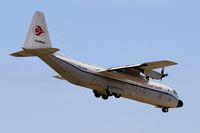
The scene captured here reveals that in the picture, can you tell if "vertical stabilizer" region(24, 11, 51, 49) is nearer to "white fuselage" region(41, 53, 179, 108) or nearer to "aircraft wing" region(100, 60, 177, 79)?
"white fuselage" region(41, 53, 179, 108)

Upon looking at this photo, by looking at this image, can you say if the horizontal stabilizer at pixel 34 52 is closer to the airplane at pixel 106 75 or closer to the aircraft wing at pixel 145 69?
the airplane at pixel 106 75

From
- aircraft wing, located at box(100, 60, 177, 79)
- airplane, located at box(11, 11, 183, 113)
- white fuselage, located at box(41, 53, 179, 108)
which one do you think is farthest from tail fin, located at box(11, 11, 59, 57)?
aircraft wing, located at box(100, 60, 177, 79)

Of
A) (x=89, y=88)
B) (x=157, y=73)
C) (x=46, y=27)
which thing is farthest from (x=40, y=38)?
(x=157, y=73)

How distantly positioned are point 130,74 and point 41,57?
8.89 m

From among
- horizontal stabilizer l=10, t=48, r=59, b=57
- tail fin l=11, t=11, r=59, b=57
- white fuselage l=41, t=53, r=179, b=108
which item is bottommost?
white fuselage l=41, t=53, r=179, b=108

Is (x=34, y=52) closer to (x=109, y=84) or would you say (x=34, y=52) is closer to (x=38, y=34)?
(x=38, y=34)

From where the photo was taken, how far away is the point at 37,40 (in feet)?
192

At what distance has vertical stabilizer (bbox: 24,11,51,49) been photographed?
57.9m

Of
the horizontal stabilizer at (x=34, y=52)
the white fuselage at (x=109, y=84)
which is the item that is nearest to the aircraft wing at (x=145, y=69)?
the white fuselage at (x=109, y=84)

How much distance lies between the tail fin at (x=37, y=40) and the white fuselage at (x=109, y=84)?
1184 millimetres

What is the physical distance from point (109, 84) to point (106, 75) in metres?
0.96

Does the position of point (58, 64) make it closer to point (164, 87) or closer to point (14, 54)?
point (14, 54)

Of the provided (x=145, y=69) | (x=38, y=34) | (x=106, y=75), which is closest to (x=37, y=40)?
(x=38, y=34)

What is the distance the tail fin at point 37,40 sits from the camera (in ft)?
188
